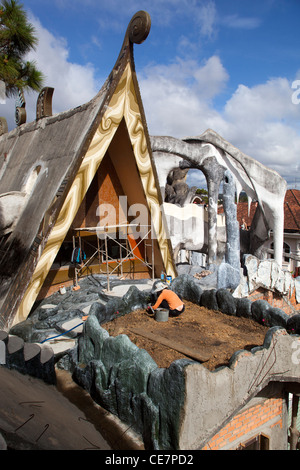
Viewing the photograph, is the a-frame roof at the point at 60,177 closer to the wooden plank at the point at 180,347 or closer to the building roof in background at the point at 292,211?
the wooden plank at the point at 180,347

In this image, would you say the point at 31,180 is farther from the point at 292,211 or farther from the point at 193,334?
the point at 292,211

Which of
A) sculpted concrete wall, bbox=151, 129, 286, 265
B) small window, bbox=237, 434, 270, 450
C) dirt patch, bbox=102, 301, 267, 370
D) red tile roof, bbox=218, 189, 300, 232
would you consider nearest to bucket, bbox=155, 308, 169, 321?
dirt patch, bbox=102, 301, 267, 370

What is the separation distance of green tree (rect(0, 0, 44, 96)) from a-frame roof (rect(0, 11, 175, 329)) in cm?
466

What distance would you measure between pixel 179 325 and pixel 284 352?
7.83 feet

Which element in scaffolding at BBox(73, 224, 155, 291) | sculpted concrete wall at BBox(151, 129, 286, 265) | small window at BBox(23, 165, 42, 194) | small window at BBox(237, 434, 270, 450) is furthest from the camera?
sculpted concrete wall at BBox(151, 129, 286, 265)

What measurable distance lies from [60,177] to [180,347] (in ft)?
17.1

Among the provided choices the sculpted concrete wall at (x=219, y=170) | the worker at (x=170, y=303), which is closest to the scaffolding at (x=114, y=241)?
the worker at (x=170, y=303)

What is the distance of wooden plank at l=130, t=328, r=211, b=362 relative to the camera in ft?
17.8

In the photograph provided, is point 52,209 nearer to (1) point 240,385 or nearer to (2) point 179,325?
(2) point 179,325

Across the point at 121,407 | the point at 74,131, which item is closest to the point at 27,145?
the point at 74,131

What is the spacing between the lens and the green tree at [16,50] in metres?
13.3

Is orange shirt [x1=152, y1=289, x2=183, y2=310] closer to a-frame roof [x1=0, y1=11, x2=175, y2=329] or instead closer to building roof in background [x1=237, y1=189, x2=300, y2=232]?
a-frame roof [x1=0, y1=11, x2=175, y2=329]

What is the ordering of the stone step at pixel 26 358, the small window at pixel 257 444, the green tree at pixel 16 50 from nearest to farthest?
the small window at pixel 257 444 < the stone step at pixel 26 358 < the green tree at pixel 16 50

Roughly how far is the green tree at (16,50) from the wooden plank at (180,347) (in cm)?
1223
